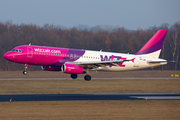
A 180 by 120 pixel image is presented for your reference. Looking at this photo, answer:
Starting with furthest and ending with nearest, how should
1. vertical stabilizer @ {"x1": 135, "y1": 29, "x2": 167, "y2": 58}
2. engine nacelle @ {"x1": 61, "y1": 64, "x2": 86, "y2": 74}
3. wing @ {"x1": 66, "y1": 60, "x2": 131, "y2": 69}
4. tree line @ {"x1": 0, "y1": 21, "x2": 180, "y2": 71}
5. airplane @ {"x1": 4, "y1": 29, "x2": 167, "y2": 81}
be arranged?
tree line @ {"x1": 0, "y1": 21, "x2": 180, "y2": 71} < vertical stabilizer @ {"x1": 135, "y1": 29, "x2": 167, "y2": 58} < wing @ {"x1": 66, "y1": 60, "x2": 131, "y2": 69} < airplane @ {"x1": 4, "y1": 29, "x2": 167, "y2": 81} < engine nacelle @ {"x1": 61, "y1": 64, "x2": 86, "y2": 74}

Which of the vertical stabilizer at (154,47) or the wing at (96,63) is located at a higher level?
the vertical stabilizer at (154,47)

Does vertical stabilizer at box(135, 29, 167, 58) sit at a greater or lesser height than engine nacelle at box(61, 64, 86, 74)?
greater

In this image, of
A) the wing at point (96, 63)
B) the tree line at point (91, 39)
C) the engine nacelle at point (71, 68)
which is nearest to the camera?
the engine nacelle at point (71, 68)

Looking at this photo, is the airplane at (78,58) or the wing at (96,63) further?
the wing at (96,63)

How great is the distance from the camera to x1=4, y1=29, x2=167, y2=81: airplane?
39.8 meters

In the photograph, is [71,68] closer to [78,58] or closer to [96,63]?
[78,58]

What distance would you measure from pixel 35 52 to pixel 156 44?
2005 centimetres

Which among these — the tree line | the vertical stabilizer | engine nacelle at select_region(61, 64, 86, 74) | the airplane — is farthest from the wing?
the tree line

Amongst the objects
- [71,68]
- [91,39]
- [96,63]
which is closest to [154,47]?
[96,63]

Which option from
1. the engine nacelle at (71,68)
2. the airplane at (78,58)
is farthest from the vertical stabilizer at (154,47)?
the engine nacelle at (71,68)

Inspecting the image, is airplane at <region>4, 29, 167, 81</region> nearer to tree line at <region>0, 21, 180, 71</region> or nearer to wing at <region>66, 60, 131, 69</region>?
wing at <region>66, 60, 131, 69</region>

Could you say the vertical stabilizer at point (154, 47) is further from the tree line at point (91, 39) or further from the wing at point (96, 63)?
the tree line at point (91, 39)

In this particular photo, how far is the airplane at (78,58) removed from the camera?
39.8 m
